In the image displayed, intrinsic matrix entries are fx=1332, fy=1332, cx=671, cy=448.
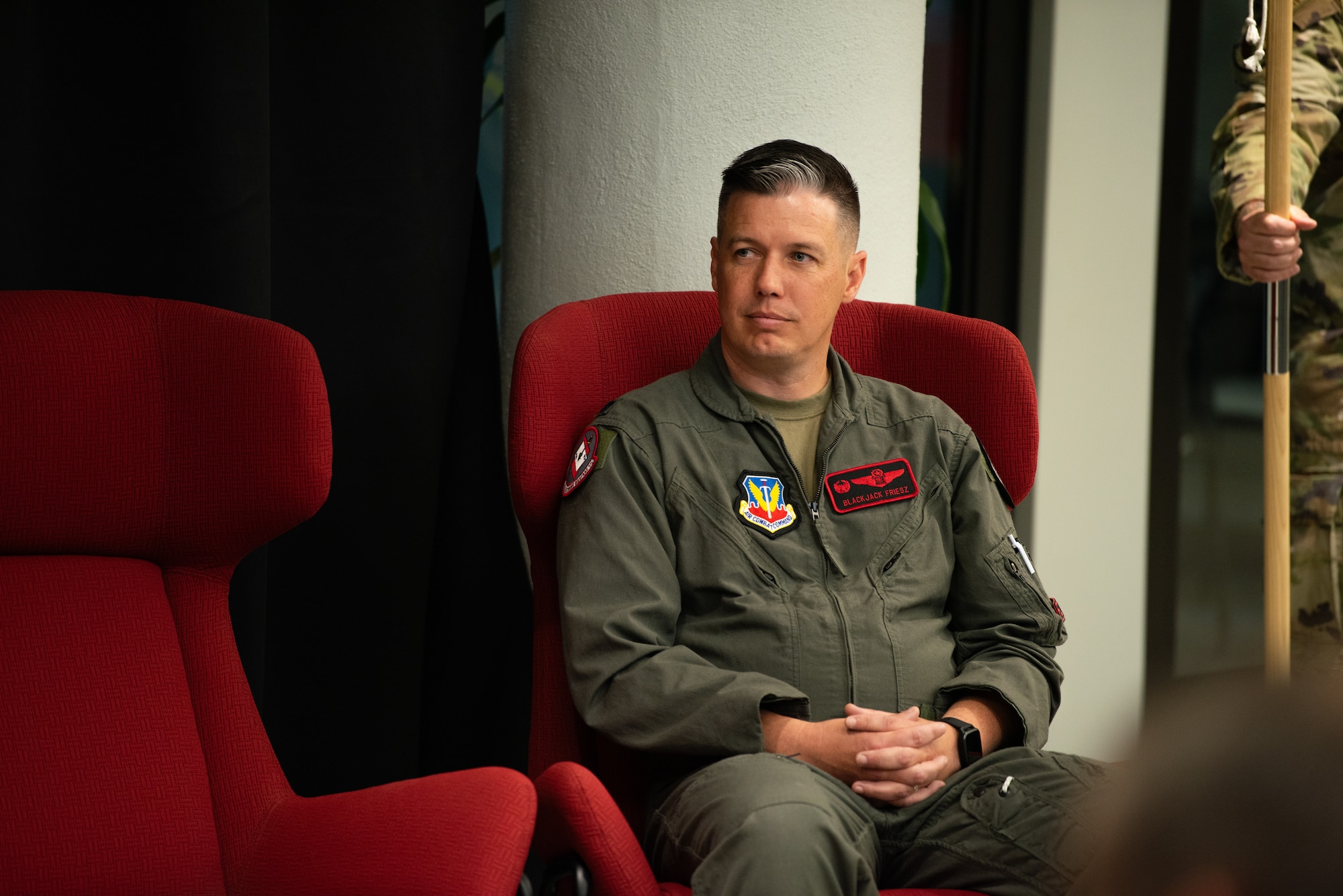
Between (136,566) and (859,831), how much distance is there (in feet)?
3.08

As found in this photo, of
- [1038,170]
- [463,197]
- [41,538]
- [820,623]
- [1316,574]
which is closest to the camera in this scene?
[41,538]

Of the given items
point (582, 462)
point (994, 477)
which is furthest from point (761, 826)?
point (994, 477)

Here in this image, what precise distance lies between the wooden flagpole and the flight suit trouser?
499 millimetres

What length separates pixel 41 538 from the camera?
5.20ft

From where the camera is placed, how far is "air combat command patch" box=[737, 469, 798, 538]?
180 centimetres

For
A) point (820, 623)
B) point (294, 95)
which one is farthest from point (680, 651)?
point (294, 95)

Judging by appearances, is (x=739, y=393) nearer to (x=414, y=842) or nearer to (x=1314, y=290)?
(x=414, y=842)

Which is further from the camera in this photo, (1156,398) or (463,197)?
(1156,398)

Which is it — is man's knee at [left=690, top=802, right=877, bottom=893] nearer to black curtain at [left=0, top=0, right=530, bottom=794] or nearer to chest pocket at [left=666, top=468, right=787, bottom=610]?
chest pocket at [left=666, top=468, right=787, bottom=610]

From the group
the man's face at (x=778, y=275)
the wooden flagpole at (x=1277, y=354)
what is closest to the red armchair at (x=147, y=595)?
the man's face at (x=778, y=275)

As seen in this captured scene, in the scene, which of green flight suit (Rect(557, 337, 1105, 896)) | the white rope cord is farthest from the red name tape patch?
the white rope cord

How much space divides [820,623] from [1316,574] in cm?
90

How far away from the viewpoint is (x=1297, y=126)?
2.03 metres

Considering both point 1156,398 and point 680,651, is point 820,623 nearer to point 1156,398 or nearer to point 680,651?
point 680,651
